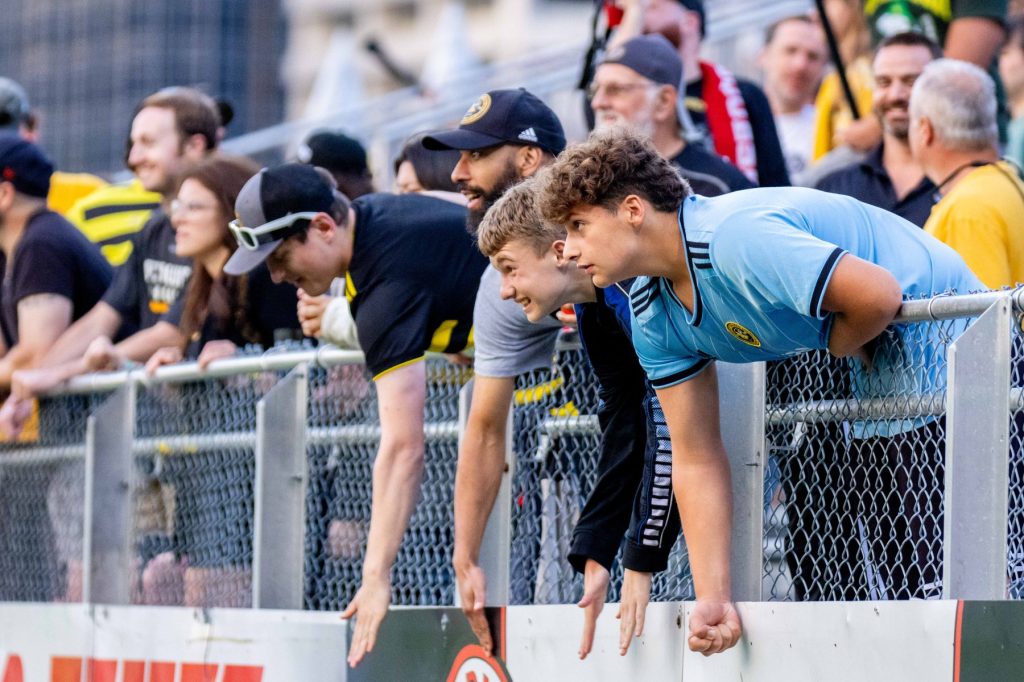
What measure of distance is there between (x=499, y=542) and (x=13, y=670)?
9.42 ft

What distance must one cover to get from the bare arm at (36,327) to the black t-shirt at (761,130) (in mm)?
2735

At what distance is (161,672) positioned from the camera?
22.1ft

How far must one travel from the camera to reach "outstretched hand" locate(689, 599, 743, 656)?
4.48 m

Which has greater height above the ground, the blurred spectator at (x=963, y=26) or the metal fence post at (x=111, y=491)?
the blurred spectator at (x=963, y=26)

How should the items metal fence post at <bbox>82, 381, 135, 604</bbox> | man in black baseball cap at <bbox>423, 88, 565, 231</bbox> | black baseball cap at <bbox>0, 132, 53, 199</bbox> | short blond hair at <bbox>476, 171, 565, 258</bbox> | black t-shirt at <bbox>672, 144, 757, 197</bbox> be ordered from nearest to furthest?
short blond hair at <bbox>476, 171, 565, 258</bbox>
man in black baseball cap at <bbox>423, 88, 565, 231</bbox>
black t-shirt at <bbox>672, 144, 757, 197</bbox>
metal fence post at <bbox>82, 381, 135, 604</bbox>
black baseball cap at <bbox>0, 132, 53, 199</bbox>

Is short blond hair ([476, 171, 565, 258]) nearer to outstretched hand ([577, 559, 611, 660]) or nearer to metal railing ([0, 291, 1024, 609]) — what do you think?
metal railing ([0, 291, 1024, 609])

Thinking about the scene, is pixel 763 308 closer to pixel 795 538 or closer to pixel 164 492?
pixel 795 538

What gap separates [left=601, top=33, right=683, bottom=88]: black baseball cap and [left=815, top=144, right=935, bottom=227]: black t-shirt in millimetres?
703

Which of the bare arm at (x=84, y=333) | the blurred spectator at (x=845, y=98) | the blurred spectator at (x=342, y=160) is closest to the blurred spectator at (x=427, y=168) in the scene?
the blurred spectator at (x=342, y=160)

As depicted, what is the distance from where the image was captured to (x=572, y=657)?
5.13m

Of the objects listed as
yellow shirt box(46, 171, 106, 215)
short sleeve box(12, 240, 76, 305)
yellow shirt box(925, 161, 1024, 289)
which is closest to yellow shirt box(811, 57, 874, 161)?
yellow shirt box(925, 161, 1024, 289)

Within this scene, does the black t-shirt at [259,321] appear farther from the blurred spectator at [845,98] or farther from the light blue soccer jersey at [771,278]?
the light blue soccer jersey at [771,278]

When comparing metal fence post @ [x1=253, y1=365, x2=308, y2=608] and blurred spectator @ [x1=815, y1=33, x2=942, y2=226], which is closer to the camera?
metal fence post @ [x1=253, y1=365, x2=308, y2=608]

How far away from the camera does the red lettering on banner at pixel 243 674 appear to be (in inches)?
249
